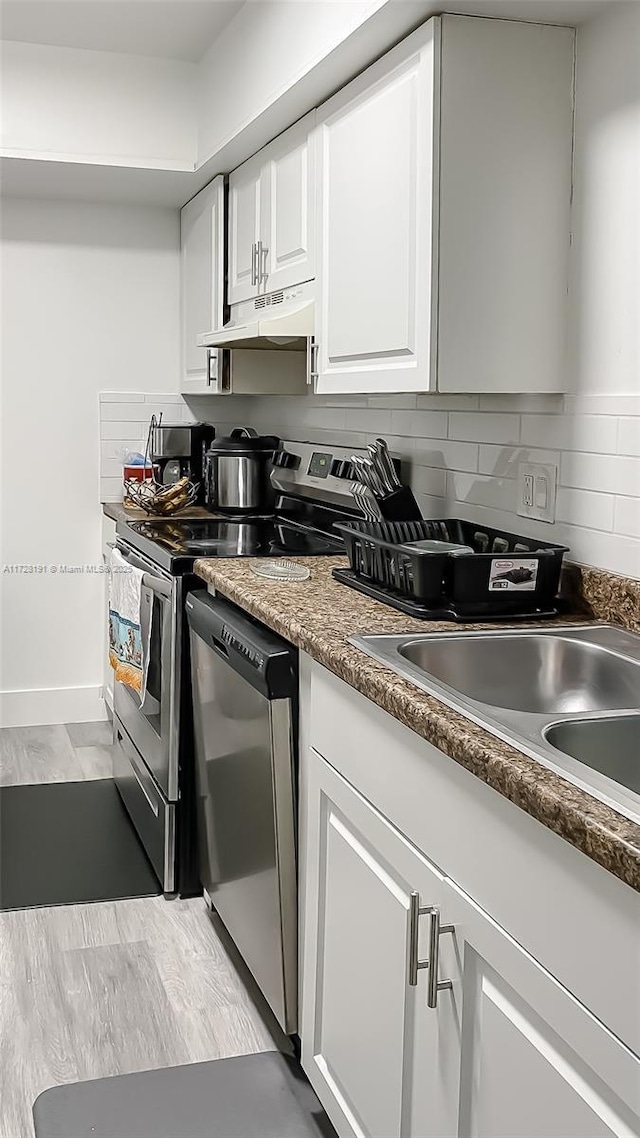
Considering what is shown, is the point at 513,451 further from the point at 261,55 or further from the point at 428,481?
the point at 261,55

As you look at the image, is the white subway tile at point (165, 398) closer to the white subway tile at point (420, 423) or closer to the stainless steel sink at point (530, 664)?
the white subway tile at point (420, 423)

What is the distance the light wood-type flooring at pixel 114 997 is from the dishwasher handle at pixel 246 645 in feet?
2.46

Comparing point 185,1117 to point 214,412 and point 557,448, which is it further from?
point 214,412

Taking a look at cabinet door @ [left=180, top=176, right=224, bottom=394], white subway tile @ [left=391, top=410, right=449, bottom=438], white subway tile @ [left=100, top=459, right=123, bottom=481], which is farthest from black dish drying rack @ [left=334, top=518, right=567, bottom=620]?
white subway tile @ [left=100, top=459, right=123, bottom=481]

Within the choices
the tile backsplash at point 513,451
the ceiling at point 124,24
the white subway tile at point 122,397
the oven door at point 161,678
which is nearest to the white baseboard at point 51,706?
the white subway tile at point 122,397

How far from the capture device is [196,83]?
3730mm

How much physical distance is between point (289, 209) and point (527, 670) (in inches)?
66.5

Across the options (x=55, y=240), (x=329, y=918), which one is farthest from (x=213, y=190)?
(x=329, y=918)

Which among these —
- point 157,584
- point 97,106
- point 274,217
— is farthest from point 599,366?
point 97,106

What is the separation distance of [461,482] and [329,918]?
1190 mm

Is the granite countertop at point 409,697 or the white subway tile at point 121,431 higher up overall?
the white subway tile at point 121,431

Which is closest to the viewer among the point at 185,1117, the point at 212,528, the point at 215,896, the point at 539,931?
the point at 539,931

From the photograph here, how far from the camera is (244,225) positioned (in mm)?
3465

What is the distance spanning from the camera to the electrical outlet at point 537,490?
2230 mm
